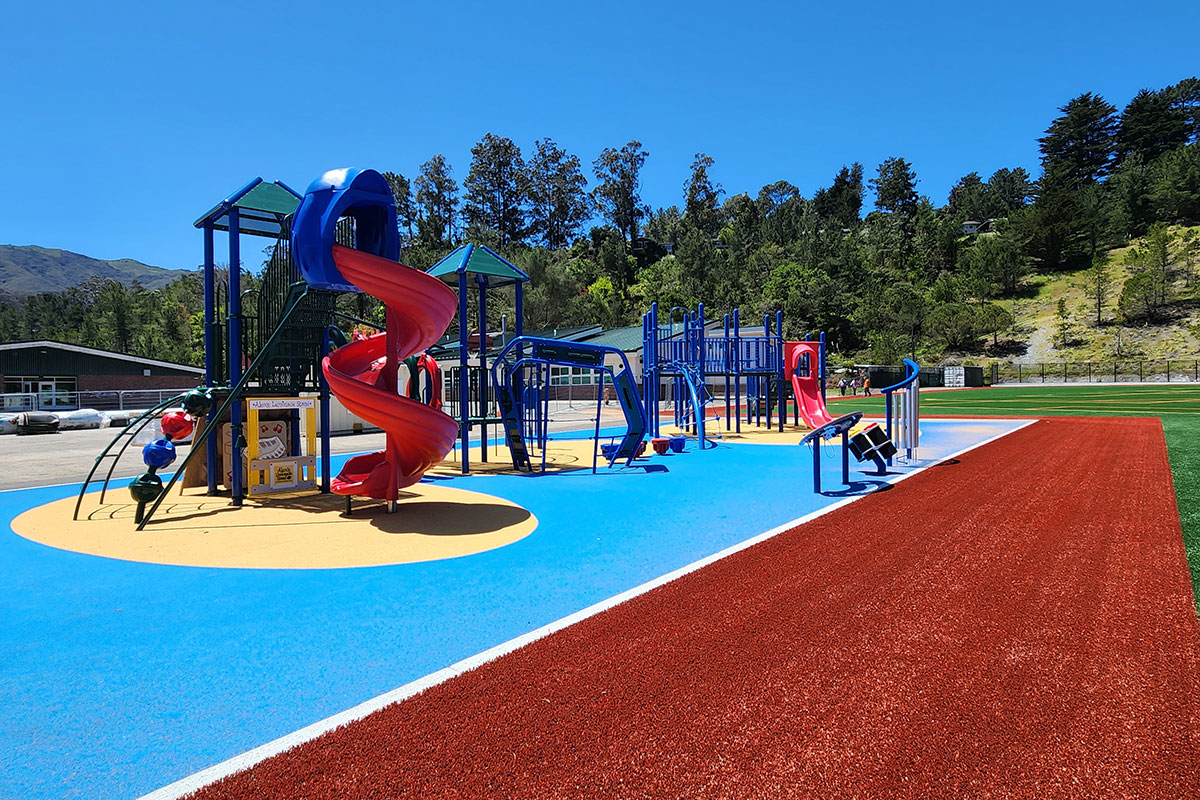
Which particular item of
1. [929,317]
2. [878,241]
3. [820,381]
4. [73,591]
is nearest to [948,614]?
[73,591]

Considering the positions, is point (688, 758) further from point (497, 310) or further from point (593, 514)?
point (497, 310)

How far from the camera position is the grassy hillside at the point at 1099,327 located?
2486 inches

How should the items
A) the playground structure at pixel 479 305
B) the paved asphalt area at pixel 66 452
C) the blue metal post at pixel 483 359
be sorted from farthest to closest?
1. the blue metal post at pixel 483 359
2. the playground structure at pixel 479 305
3. the paved asphalt area at pixel 66 452

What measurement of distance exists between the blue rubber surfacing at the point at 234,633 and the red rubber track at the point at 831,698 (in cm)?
52

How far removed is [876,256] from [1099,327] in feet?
81.6

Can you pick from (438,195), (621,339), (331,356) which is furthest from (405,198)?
(331,356)

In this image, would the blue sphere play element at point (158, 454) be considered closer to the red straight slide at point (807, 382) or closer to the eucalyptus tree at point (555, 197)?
the red straight slide at point (807, 382)

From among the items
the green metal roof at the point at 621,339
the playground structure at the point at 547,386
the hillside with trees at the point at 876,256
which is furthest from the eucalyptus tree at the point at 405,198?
the playground structure at the point at 547,386

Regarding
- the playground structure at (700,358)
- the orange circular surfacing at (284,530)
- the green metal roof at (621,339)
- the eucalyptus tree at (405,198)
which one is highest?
the eucalyptus tree at (405,198)

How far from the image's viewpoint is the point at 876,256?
83812mm

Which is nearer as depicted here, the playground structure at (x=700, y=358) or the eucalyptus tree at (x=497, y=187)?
the playground structure at (x=700, y=358)

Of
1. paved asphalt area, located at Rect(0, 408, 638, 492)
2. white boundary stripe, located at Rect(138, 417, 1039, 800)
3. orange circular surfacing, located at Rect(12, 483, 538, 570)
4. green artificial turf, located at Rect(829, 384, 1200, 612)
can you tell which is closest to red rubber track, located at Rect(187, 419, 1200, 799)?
white boundary stripe, located at Rect(138, 417, 1039, 800)

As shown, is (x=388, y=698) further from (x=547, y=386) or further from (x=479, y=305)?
(x=479, y=305)

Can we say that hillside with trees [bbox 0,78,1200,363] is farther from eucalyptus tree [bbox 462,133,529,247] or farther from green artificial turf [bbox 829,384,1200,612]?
green artificial turf [bbox 829,384,1200,612]
